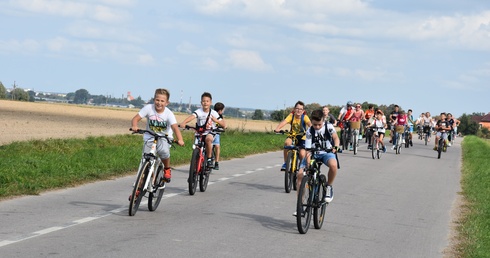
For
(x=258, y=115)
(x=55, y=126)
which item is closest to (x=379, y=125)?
(x=55, y=126)

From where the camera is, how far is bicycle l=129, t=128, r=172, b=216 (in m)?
12.0

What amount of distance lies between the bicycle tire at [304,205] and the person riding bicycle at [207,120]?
200 inches

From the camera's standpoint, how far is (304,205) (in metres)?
11.4

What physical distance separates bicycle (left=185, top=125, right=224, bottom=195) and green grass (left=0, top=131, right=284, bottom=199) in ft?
1.72

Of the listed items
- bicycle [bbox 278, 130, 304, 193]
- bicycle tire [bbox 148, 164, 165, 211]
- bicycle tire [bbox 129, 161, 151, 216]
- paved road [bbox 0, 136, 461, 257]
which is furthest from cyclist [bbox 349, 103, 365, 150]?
bicycle tire [bbox 129, 161, 151, 216]

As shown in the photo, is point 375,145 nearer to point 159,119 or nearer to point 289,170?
point 289,170

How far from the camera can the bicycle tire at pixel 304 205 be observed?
1116 cm

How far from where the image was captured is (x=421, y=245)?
11.2 m

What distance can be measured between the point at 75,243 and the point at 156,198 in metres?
3.43

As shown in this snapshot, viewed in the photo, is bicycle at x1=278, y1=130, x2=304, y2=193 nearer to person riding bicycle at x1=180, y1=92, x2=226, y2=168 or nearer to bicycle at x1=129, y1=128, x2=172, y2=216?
person riding bicycle at x1=180, y1=92, x2=226, y2=168

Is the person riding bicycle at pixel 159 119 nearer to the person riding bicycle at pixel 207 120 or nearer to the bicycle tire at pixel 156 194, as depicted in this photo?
the bicycle tire at pixel 156 194

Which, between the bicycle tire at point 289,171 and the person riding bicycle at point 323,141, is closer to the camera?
the person riding bicycle at point 323,141

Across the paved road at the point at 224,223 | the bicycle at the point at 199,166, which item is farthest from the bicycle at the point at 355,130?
the bicycle at the point at 199,166

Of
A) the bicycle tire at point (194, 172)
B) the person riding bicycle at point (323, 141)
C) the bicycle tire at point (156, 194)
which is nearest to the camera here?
the person riding bicycle at point (323, 141)
